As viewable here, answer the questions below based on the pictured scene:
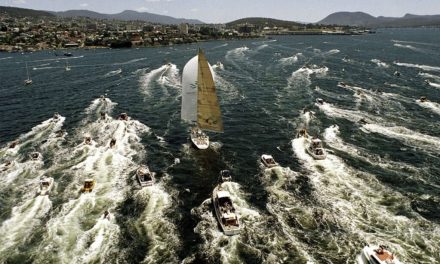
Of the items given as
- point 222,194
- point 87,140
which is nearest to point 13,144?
point 87,140

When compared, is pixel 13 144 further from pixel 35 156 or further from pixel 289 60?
pixel 289 60

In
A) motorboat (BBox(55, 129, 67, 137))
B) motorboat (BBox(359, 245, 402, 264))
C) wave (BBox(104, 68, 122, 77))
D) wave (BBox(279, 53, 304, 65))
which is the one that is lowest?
motorboat (BBox(359, 245, 402, 264))

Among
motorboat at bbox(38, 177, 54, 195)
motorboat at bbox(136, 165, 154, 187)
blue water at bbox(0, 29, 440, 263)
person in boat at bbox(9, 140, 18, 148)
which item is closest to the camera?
blue water at bbox(0, 29, 440, 263)

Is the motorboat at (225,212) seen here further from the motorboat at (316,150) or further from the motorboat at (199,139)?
the motorboat at (316,150)

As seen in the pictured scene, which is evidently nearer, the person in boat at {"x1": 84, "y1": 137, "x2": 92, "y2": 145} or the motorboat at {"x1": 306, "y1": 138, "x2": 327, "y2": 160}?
the motorboat at {"x1": 306, "y1": 138, "x2": 327, "y2": 160}

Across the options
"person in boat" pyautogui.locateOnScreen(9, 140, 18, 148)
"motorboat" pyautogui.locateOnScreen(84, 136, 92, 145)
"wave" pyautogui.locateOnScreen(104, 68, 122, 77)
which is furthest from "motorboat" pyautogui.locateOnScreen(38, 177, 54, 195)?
"wave" pyautogui.locateOnScreen(104, 68, 122, 77)

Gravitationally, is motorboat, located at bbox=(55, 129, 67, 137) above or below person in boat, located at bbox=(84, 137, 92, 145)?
below

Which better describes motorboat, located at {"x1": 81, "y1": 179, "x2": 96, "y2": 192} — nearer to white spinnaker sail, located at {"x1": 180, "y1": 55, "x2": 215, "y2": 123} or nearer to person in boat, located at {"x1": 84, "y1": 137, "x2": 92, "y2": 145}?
person in boat, located at {"x1": 84, "y1": 137, "x2": 92, "y2": 145}
